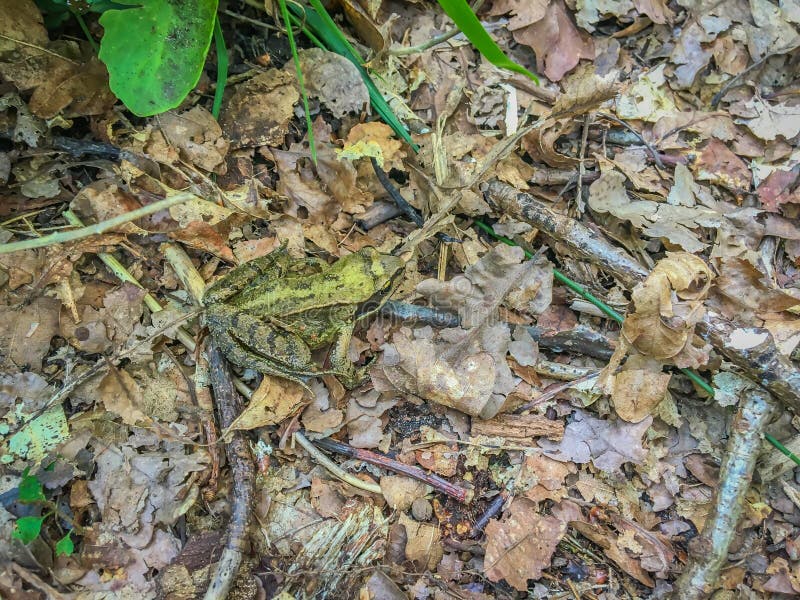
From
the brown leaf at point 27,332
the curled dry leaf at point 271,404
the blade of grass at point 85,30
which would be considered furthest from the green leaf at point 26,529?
the blade of grass at point 85,30

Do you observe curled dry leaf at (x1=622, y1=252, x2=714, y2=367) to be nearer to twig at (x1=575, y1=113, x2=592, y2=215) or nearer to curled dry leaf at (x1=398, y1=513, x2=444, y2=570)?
twig at (x1=575, y1=113, x2=592, y2=215)

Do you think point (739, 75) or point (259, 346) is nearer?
point (259, 346)

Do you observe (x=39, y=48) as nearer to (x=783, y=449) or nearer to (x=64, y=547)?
(x=64, y=547)

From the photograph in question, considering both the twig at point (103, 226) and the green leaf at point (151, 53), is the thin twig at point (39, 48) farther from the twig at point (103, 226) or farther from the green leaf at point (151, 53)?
the twig at point (103, 226)

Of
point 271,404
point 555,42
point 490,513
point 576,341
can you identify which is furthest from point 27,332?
point 555,42

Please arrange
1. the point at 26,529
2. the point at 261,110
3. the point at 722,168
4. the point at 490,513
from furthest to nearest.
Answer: the point at 722,168 < the point at 261,110 < the point at 490,513 < the point at 26,529

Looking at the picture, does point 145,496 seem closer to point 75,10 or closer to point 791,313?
point 75,10
